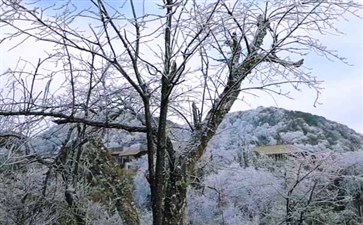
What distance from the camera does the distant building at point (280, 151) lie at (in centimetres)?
615

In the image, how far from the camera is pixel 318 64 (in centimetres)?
224

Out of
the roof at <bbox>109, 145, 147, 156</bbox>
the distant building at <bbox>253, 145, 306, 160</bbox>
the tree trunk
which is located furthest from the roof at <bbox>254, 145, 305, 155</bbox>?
the tree trunk

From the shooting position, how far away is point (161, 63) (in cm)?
167

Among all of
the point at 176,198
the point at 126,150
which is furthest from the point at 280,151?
the point at 176,198

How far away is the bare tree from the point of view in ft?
5.26

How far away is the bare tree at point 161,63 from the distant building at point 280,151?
3.92 metres

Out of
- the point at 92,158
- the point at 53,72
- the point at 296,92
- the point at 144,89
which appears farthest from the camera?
the point at 92,158

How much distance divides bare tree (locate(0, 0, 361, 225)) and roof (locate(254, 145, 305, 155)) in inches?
161

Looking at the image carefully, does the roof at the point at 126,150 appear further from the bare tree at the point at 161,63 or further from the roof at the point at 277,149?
the roof at the point at 277,149

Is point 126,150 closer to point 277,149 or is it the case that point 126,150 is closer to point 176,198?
point 176,198

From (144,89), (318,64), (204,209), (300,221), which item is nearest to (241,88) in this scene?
(318,64)

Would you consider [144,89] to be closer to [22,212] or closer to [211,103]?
[211,103]

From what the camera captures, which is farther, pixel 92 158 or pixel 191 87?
pixel 92 158

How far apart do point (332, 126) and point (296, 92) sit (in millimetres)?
5387
